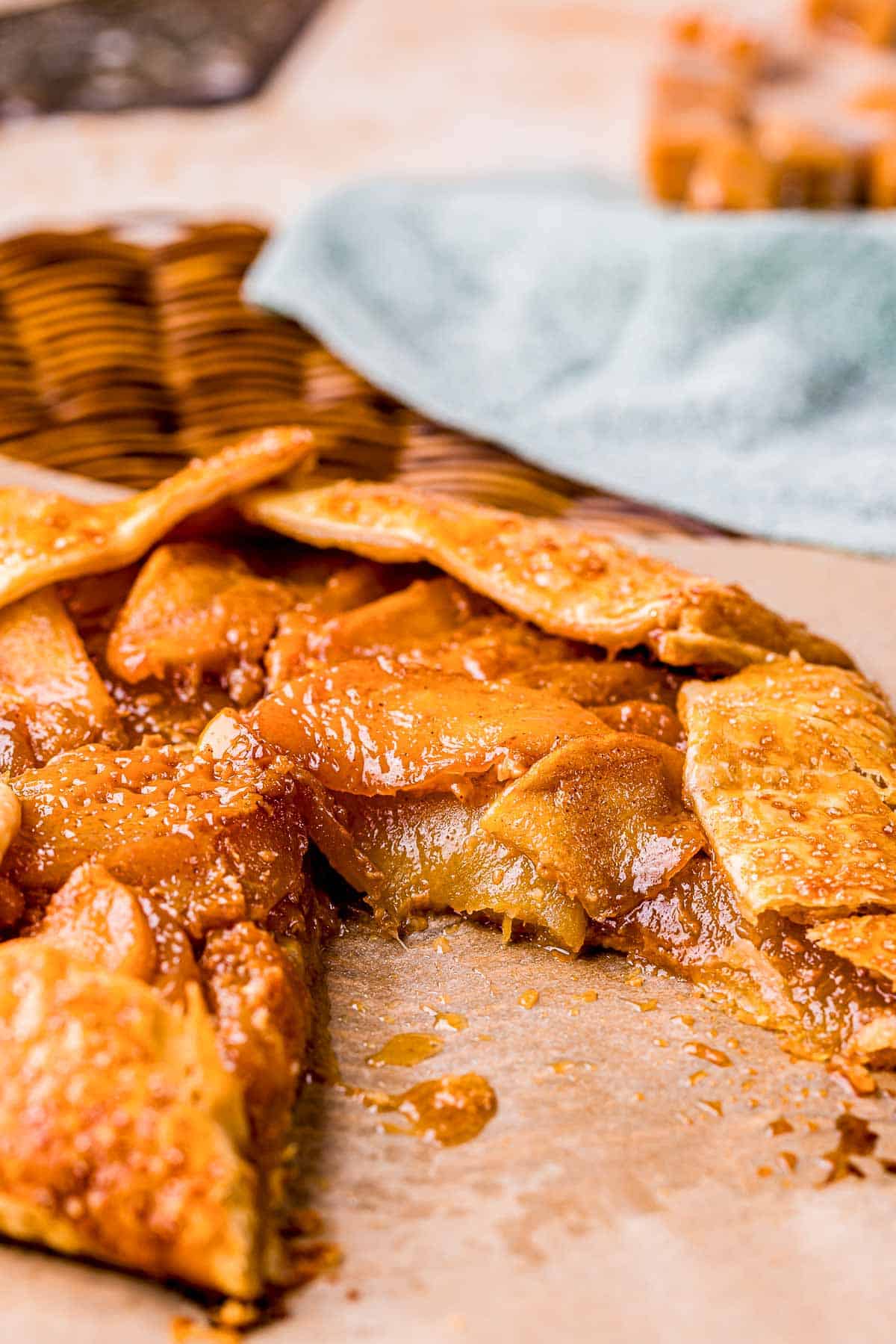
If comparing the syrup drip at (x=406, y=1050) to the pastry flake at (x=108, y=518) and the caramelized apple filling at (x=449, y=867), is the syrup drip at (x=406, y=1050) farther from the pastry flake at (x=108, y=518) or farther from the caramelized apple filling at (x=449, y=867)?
the pastry flake at (x=108, y=518)

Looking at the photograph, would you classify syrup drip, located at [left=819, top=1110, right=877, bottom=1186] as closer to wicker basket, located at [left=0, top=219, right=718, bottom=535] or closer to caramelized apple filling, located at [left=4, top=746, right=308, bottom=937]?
caramelized apple filling, located at [left=4, top=746, right=308, bottom=937]

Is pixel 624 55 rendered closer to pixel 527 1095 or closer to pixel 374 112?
pixel 374 112

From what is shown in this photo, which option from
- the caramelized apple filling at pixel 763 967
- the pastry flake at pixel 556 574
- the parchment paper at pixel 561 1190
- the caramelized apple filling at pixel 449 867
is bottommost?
the parchment paper at pixel 561 1190

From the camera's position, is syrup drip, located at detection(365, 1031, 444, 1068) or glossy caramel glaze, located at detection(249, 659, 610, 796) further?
glossy caramel glaze, located at detection(249, 659, 610, 796)

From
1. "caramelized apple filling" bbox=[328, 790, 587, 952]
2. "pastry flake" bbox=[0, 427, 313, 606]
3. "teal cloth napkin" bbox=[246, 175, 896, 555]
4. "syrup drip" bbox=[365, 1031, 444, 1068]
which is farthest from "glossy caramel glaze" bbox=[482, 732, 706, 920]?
"teal cloth napkin" bbox=[246, 175, 896, 555]

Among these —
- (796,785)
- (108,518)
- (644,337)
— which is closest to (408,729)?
(796,785)

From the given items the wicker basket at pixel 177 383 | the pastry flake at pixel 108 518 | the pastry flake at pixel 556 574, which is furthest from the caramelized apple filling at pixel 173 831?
the wicker basket at pixel 177 383

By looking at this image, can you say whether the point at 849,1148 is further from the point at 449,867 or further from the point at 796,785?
the point at 449,867
